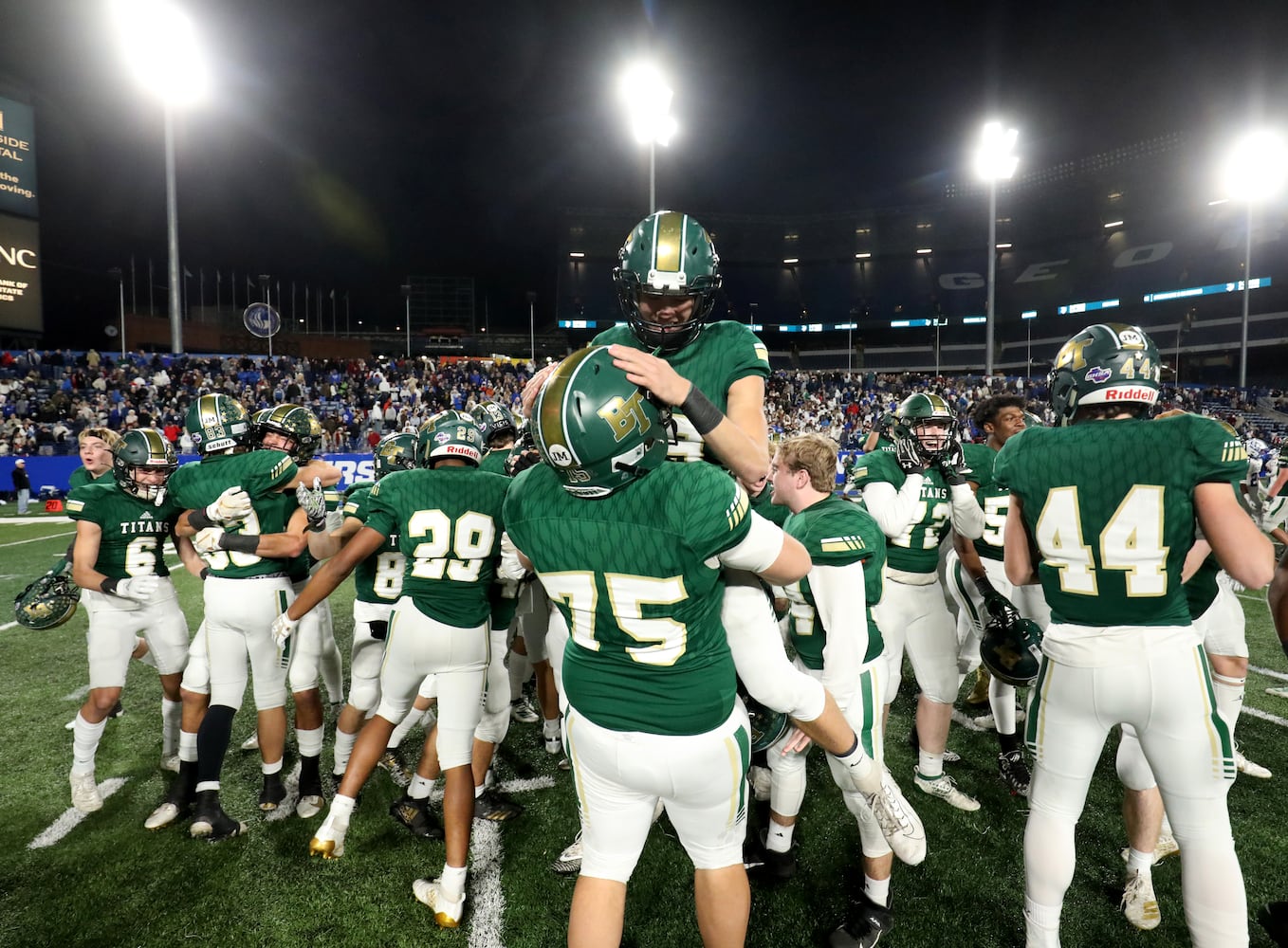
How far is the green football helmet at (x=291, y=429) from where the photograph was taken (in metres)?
4.82

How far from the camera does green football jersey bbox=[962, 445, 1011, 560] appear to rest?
4887mm

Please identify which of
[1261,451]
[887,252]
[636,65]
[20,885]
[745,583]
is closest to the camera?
[745,583]

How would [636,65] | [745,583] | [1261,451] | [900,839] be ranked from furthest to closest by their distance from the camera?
[1261,451] < [636,65] < [900,839] < [745,583]

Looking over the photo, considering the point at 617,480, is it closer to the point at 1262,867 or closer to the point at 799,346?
the point at 1262,867

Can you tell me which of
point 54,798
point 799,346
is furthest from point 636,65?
point 799,346

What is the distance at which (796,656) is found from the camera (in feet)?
11.3

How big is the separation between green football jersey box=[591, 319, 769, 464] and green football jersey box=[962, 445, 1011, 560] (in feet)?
9.72

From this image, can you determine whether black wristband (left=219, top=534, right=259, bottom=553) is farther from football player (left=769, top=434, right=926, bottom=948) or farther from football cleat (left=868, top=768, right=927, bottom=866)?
football cleat (left=868, top=768, right=927, bottom=866)

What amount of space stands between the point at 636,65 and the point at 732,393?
17654mm

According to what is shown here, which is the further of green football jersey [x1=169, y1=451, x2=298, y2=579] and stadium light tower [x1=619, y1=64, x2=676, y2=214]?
stadium light tower [x1=619, y1=64, x2=676, y2=214]

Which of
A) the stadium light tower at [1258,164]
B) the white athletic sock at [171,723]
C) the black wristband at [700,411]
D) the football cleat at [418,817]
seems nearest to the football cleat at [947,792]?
the football cleat at [418,817]

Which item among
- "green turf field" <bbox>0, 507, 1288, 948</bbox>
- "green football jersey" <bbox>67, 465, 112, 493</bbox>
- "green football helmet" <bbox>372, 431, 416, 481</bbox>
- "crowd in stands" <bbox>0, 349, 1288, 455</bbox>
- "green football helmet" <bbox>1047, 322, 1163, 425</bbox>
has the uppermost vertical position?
"crowd in stands" <bbox>0, 349, 1288, 455</bbox>

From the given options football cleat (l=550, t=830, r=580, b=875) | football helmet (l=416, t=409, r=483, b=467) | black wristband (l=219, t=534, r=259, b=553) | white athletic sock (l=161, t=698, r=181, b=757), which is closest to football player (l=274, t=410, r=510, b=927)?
football helmet (l=416, t=409, r=483, b=467)

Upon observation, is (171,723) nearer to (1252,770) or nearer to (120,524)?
(120,524)
